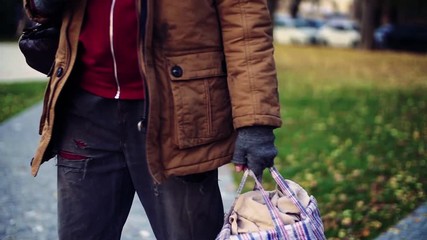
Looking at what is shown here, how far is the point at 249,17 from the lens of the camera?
2160 millimetres

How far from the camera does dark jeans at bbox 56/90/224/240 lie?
2.26 metres

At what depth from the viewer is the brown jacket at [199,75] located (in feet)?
6.91

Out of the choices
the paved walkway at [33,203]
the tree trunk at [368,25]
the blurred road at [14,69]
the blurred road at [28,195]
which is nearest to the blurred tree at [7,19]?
the blurred road at [14,69]

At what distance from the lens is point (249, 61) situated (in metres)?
2.16

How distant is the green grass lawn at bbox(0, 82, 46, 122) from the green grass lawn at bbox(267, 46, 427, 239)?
444cm

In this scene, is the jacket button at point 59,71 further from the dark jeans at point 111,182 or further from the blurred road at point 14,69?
the blurred road at point 14,69

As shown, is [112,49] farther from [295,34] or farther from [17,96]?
[295,34]

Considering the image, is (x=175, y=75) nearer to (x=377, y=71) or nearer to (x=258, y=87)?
(x=258, y=87)

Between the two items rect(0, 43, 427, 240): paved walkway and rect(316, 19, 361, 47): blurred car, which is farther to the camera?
rect(316, 19, 361, 47): blurred car

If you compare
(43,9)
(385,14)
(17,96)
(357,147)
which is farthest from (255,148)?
(385,14)

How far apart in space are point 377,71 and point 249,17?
15.9m

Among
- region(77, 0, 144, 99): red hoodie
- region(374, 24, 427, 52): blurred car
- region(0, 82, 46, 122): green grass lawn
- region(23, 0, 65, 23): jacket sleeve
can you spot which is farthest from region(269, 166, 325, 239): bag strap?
region(374, 24, 427, 52): blurred car

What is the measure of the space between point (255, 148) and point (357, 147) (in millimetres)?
5392

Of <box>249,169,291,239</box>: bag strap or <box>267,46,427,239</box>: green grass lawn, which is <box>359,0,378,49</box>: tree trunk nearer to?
<box>267,46,427,239</box>: green grass lawn
